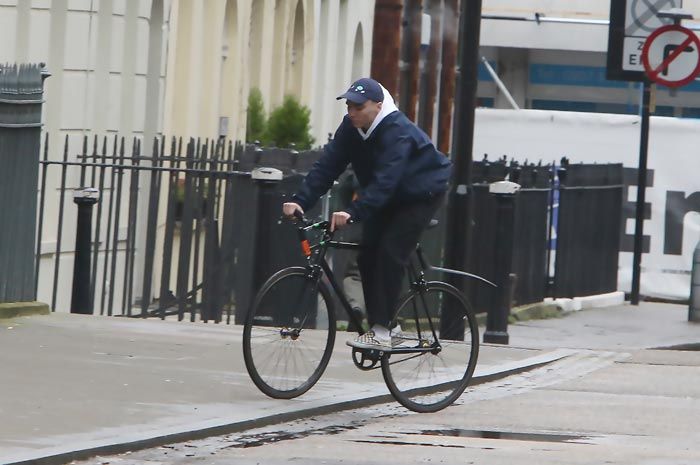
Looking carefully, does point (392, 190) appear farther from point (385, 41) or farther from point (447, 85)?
point (447, 85)

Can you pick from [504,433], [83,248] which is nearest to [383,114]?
[504,433]

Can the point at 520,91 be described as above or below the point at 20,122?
above

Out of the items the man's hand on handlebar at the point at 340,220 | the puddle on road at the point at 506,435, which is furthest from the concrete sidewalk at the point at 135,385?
the man's hand on handlebar at the point at 340,220

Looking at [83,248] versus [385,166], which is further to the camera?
[83,248]

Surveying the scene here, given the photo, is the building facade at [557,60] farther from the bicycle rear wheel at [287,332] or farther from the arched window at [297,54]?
the bicycle rear wheel at [287,332]

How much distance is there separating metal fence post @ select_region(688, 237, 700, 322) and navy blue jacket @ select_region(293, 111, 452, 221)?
8.52 meters

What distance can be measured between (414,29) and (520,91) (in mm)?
7515

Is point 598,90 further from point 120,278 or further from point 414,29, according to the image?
point 120,278

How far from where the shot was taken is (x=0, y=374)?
9.93m

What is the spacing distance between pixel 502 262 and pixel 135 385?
5056 millimetres

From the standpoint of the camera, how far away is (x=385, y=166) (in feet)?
31.6

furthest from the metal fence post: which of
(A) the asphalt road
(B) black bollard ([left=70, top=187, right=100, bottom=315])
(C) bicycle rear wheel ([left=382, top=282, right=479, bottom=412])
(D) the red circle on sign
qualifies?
(C) bicycle rear wheel ([left=382, top=282, right=479, bottom=412])

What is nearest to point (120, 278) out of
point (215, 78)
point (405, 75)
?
point (215, 78)

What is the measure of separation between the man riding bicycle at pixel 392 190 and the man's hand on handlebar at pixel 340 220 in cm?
2
